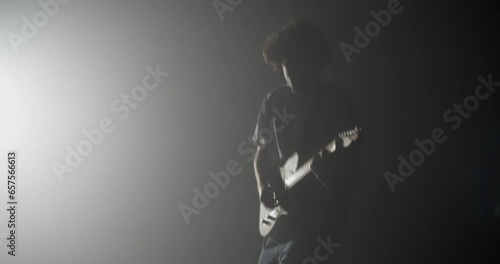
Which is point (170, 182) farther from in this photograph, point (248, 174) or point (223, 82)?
point (223, 82)

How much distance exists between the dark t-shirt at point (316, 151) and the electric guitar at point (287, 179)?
20 millimetres

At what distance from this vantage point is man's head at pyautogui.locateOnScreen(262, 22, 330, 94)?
62.9 inches

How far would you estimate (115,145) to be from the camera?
68.7 inches

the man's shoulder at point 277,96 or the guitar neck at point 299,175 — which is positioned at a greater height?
the man's shoulder at point 277,96

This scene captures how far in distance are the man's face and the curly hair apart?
2cm

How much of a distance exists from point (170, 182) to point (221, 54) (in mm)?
674

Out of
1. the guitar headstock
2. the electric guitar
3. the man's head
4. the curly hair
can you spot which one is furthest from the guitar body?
the curly hair

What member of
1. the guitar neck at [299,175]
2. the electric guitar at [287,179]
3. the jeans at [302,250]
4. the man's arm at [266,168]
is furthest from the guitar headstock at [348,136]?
the jeans at [302,250]

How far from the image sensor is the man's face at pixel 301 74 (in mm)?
1596

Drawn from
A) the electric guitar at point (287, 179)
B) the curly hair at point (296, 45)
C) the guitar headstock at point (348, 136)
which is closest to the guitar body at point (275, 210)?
the electric guitar at point (287, 179)

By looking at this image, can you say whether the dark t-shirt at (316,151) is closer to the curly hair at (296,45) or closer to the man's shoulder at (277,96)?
the man's shoulder at (277,96)

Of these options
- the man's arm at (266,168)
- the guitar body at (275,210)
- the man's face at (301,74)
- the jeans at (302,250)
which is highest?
the man's face at (301,74)

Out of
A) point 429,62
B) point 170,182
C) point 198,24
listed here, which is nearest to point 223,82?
point 198,24

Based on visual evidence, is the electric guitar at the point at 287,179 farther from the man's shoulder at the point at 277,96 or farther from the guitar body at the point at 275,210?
the man's shoulder at the point at 277,96
